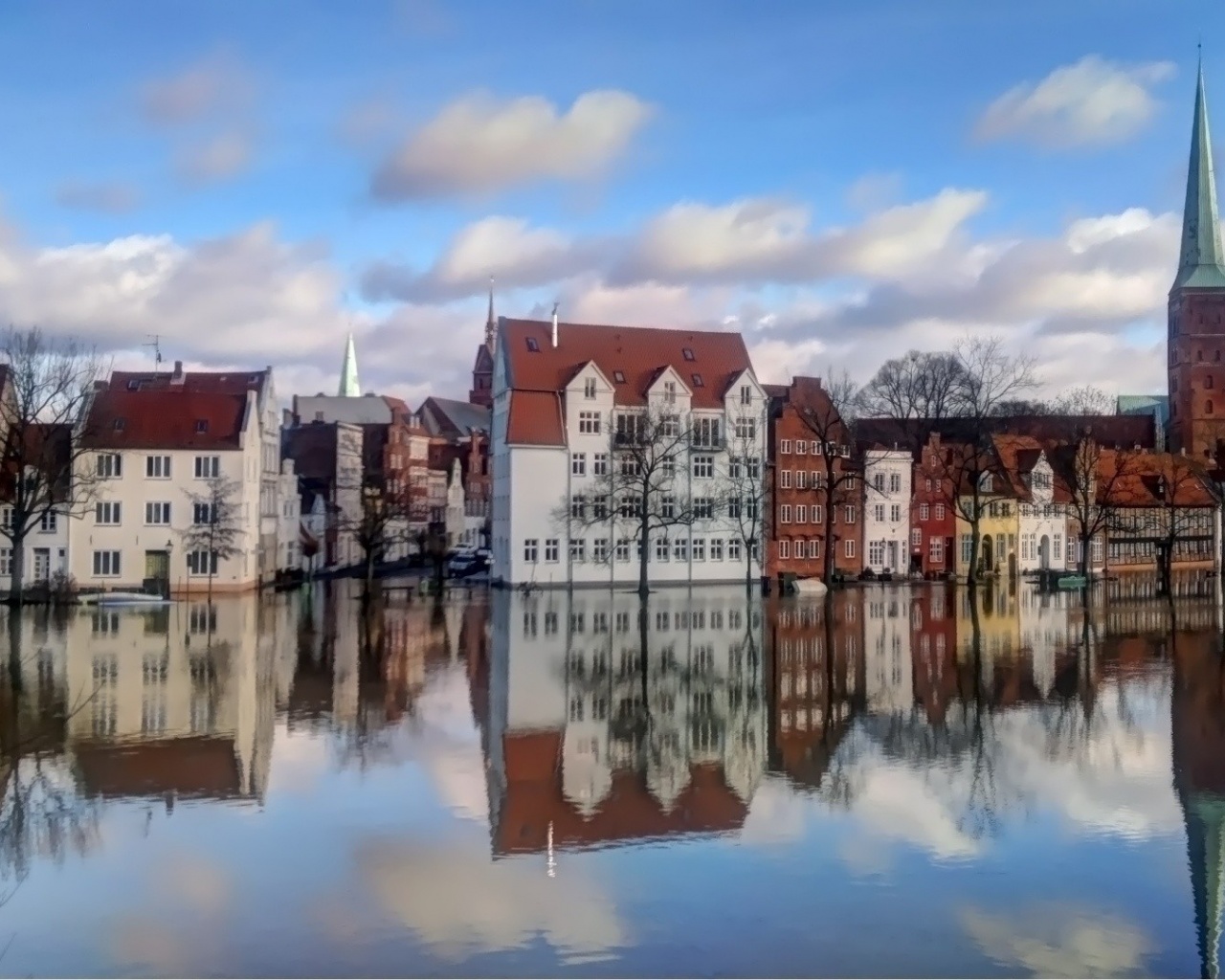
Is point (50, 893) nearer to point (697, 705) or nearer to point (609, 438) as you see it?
point (697, 705)

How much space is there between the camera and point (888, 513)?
75.8 meters

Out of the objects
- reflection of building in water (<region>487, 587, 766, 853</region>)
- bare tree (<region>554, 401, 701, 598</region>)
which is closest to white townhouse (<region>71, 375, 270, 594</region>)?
bare tree (<region>554, 401, 701, 598</region>)

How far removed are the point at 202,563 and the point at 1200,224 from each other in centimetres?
9831

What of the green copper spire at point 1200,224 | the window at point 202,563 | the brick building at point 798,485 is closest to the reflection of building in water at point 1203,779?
the brick building at point 798,485

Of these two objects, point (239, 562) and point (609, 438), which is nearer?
point (239, 562)

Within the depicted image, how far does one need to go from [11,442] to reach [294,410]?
192ft

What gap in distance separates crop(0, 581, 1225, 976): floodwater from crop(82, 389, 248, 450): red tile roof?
28998 mm

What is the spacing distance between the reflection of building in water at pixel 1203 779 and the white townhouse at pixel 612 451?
3543 cm

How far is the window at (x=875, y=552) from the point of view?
7525 centimetres

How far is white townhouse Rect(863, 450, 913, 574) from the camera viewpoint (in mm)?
75062

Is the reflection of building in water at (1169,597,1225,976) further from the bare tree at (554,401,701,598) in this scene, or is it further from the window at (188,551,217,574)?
the window at (188,551,217,574)

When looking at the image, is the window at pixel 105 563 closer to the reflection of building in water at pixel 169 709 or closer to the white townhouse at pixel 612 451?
the white townhouse at pixel 612 451

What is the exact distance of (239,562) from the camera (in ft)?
196

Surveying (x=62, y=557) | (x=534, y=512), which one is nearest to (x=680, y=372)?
(x=534, y=512)
